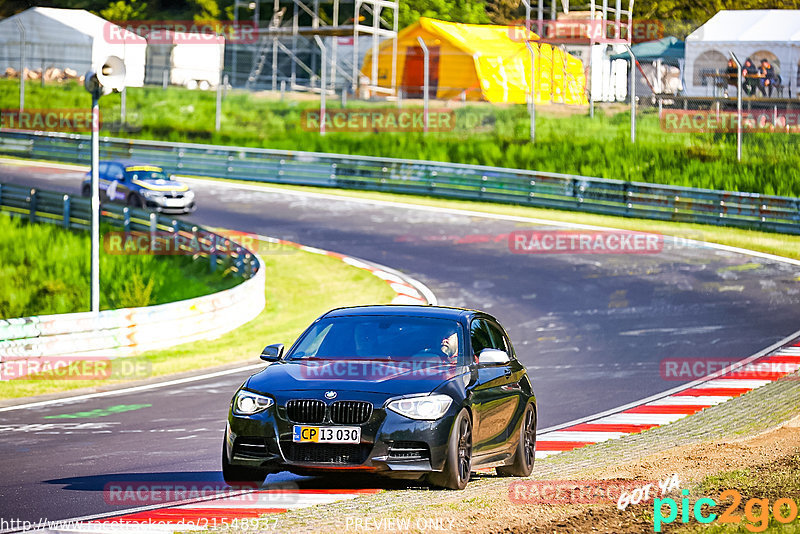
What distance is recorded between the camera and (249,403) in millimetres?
8828

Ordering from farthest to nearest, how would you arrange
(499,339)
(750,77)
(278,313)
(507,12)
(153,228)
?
(507,12) < (750,77) < (153,228) < (278,313) < (499,339)

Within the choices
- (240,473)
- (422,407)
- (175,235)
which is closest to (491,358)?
(422,407)

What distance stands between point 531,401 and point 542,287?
13.2m

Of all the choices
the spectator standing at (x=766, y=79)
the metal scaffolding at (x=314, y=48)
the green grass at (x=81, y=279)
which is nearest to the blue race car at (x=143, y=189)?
the green grass at (x=81, y=279)

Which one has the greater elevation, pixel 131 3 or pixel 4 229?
pixel 131 3

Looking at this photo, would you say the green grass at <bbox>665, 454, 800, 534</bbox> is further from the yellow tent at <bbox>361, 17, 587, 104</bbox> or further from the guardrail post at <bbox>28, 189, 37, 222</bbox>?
the yellow tent at <bbox>361, 17, 587, 104</bbox>

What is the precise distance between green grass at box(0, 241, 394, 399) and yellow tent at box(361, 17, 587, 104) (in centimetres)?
2194

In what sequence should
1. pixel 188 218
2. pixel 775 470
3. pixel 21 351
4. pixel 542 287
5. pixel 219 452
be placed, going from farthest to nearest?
pixel 188 218 < pixel 542 287 < pixel 21 351 < pixel 219 452 < pixel 775 470

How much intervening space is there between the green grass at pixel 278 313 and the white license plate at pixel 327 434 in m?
7.81

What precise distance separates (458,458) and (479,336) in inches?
66.9

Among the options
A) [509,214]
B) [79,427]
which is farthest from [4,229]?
[79,427]

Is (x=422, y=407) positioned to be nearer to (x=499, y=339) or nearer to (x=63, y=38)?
(x=499, y=339)

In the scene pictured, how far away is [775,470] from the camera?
376 inches

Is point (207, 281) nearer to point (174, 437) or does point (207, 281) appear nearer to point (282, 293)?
point (282, 293)
